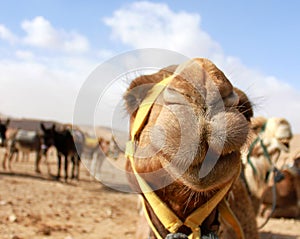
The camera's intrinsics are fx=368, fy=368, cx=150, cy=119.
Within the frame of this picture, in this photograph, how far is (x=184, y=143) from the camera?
5.73 feet

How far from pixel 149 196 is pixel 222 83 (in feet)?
2.48

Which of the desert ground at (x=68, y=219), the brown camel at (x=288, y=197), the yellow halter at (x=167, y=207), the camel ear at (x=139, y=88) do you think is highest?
the camel ear at (x=139, y=88)

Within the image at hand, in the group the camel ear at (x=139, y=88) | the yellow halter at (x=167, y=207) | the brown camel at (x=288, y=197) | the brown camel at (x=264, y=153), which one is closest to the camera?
the yellow halter at (x=167, y=207)

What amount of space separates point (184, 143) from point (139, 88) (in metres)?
0.65

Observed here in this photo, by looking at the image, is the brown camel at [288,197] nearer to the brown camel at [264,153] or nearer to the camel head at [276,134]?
the brown camel at [264,153]

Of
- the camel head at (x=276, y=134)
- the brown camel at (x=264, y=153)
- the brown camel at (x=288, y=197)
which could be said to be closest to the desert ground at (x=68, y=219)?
the brown camel at (x=288, y=197)

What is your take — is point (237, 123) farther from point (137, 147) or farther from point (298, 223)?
point (298, 223)

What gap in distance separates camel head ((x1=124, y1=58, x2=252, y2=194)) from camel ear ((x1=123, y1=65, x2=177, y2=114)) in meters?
0.21

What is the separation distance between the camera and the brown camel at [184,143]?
1.76m

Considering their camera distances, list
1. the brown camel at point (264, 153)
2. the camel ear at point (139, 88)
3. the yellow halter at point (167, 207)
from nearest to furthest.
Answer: the yellow halter at point (167, 207), the camel ear at point (139, 88), the brown camel at point (264, 153)

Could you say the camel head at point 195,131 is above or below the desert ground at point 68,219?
above

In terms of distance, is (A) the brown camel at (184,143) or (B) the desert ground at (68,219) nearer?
(A) the brown camel at (184,143)

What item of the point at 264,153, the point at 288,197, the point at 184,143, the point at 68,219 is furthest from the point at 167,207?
the point at 288,197

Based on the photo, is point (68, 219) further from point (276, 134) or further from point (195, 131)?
point (195, 131)
